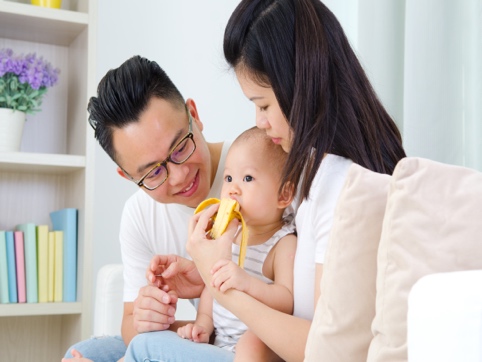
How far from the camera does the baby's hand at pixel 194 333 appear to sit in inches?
60.8

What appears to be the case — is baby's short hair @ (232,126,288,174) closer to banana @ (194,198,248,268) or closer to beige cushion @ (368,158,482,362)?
banana @ (194,198,248,268)

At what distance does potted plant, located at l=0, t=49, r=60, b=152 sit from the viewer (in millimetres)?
2590

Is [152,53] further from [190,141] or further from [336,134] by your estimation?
[336,134]

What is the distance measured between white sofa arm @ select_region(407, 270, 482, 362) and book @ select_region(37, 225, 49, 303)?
215 cm

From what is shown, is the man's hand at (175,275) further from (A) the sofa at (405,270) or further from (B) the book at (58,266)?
(B) the book at (58,266)

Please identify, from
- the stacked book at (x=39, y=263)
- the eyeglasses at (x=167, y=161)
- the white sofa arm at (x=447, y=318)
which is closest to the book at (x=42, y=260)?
the stacked book at (x=39, y=263)

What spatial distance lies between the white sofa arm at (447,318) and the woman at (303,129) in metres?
0.64

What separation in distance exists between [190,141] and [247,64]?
36 centimetres

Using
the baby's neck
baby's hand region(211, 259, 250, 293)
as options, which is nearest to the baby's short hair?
the baby's neck

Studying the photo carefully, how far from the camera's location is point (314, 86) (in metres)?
1.39

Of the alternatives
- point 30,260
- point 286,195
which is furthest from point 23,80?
point 286,195

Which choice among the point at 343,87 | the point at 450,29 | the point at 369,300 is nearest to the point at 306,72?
the point at 343,87

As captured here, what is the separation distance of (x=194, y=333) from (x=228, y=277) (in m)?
0.24

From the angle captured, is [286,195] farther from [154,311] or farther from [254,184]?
[154,311]
